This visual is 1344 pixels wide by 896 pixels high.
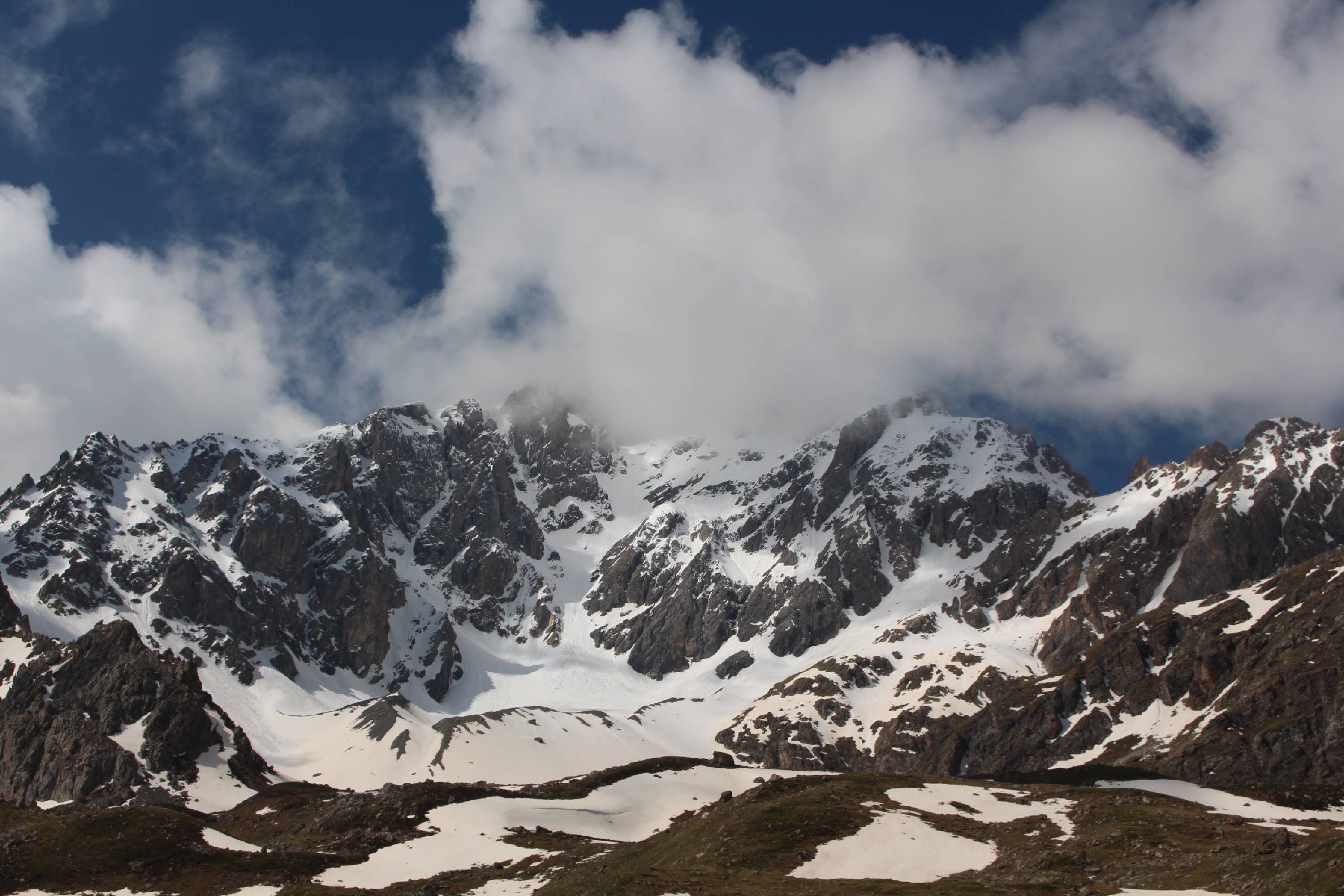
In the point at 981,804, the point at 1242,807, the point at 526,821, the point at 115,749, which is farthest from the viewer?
the point at 115,749

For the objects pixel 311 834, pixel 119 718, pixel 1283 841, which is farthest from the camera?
pixel 119 718

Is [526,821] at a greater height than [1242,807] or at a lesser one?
greater

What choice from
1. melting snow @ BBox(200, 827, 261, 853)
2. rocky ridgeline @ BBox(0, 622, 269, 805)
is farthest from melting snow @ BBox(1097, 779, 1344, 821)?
rocky ridgeline @ BBox(0, 622, 269, 805)

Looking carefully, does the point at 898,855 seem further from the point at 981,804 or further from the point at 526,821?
the point at 526,821

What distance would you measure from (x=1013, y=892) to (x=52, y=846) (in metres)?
68.5

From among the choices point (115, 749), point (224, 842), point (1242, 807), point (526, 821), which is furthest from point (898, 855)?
point (115, 749)

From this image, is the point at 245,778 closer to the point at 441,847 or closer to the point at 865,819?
the point at 441,847

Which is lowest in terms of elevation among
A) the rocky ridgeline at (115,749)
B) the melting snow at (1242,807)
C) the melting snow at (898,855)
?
the melting snow at (1242,807)

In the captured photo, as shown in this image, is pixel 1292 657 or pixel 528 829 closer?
pixel 528 829

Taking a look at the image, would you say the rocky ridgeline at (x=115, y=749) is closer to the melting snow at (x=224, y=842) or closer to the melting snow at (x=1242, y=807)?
the melting snow at (x=224, y=842)

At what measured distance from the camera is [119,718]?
19262cm

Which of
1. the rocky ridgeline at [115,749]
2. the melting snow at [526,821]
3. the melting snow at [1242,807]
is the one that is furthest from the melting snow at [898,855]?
the rocky ridgeline at [115,749]

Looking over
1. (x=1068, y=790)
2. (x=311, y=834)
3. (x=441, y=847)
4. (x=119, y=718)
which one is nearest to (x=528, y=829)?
(x=441, y=847)

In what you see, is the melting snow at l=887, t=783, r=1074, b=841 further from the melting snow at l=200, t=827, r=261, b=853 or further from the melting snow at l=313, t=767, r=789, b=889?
A: the melting snow at l=200, t=827, r=261, b=853
